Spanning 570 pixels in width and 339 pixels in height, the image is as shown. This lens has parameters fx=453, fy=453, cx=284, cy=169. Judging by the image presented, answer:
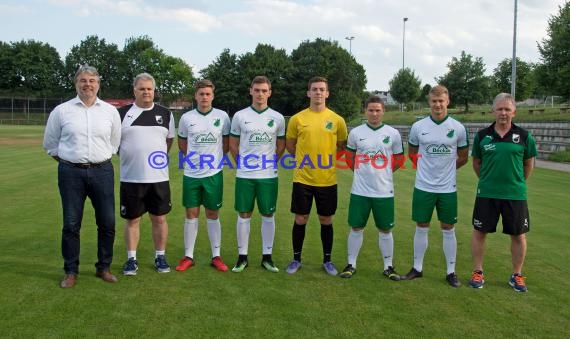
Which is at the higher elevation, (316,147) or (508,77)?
(508,77)

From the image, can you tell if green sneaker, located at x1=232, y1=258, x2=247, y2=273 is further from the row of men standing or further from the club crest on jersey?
the club crest on jersey

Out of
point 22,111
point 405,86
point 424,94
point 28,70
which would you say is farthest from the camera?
point 28,70

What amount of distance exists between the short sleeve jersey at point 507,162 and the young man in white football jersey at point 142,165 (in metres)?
3.42

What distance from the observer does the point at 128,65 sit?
251 feet

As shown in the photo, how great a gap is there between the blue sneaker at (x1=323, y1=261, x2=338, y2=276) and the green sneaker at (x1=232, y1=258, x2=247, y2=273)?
0.91 meters

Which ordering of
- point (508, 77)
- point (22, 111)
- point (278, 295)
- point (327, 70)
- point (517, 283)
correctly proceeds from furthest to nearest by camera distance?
point (327, 70)
point (22, 111)
point (508, 77)
point (517, 283)
point (278, 295)

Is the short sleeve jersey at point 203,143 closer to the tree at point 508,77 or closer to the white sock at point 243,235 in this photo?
the white sock at point 243,235

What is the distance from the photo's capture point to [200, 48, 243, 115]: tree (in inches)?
2339

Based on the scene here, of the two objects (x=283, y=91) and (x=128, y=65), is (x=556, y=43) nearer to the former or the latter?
(x=283, y=91)

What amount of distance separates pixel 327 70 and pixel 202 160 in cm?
5694

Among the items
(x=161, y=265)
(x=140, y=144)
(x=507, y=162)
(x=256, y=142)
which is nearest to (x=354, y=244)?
(x=256, y=142)

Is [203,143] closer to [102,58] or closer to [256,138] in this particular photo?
[256,138]

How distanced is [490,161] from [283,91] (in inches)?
2211

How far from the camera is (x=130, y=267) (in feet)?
16.0
